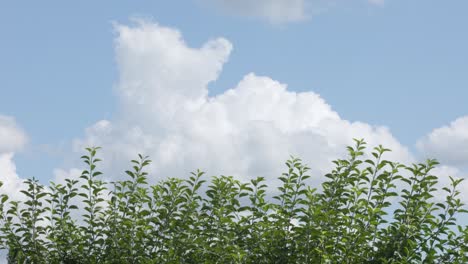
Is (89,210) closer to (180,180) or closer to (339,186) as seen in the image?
(180,180)

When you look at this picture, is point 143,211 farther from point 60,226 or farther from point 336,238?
point 336,238

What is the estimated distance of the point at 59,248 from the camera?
11234 millimetres

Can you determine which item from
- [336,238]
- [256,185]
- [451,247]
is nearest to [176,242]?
[256,185]

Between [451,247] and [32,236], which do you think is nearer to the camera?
[451,247]

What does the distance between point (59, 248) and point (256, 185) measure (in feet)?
11.1

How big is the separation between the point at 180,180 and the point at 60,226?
218cm

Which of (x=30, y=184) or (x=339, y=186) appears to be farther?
(x=30, y=184)

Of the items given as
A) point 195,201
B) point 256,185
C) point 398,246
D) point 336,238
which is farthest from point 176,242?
point 398,246

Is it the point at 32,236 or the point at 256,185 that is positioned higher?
the point at 256,185

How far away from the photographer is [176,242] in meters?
10.5

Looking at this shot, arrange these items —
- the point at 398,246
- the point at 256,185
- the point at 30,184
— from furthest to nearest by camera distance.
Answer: the point at 30,184 → the point at 256,185 → the point at 398,246

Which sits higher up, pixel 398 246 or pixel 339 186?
pixel 339 186

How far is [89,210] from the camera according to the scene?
1124 cm

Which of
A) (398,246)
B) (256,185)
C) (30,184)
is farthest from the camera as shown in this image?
(30,184)
